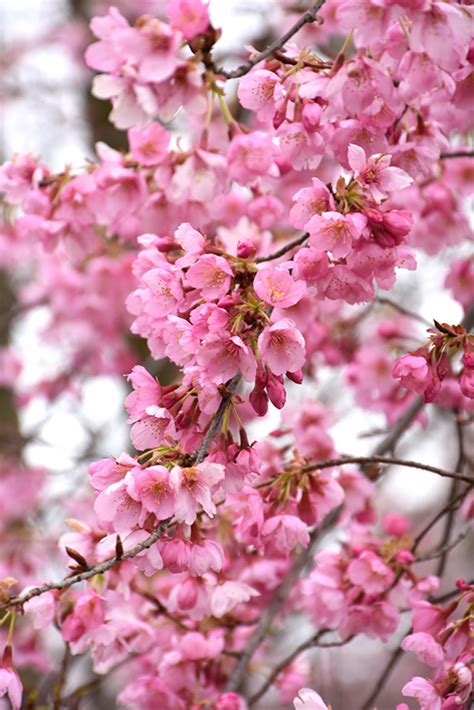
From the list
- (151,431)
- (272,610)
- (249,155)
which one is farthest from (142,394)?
(272,610)

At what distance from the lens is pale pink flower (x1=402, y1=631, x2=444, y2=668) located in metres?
1.54

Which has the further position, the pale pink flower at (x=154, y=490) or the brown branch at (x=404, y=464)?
the brown branch at (x=404, y=464)

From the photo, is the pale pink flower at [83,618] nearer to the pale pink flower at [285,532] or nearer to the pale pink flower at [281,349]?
the pale pink flower at [285,532]

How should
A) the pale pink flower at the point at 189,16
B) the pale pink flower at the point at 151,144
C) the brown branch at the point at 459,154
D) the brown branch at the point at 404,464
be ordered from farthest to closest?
the brown branch at the point at 459,154
the pale pink flower at the point at 151,144
the brown branch at the point at 404,464
the pale pink flower at the point at 189,16

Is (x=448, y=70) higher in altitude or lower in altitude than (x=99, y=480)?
higher

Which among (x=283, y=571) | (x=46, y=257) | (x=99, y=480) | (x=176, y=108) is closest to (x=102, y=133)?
(x=46, y=257)

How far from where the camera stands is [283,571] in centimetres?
229

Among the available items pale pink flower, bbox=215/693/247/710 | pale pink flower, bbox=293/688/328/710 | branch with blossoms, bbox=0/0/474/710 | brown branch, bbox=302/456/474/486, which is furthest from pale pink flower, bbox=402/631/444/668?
pale pink flower, bbox=215/693/247/710

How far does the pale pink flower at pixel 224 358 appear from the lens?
4.24 ft

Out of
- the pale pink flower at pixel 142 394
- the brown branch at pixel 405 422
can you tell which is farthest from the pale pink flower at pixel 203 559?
the brown branch at pixel 405 422

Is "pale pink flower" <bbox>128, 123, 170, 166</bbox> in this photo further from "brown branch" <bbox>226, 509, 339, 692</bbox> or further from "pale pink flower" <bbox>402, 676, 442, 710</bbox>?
"pale pink flower" <bbox>402, 676, 442, 710</bbox>

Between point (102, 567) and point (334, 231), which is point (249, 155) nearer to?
point (334, 231)

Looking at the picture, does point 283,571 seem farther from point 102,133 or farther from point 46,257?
point 102,133

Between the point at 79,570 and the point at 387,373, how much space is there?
5.30ft
